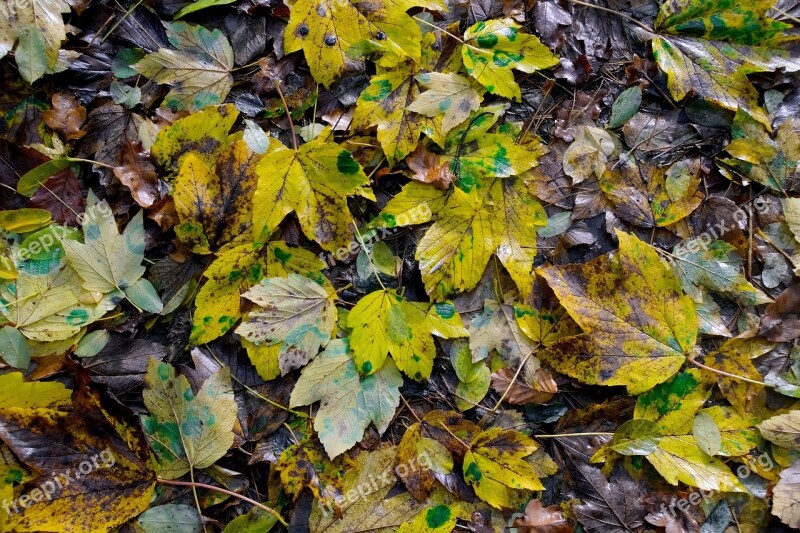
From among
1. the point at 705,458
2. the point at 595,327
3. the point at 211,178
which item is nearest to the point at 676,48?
the point at 595,327

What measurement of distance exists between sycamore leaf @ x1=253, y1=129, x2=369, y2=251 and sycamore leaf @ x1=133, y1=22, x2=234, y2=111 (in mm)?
439

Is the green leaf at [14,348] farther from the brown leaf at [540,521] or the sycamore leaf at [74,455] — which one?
the brown leaf at [540,521]

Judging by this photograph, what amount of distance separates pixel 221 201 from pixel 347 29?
2.72 ft

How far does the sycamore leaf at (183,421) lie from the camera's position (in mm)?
1803

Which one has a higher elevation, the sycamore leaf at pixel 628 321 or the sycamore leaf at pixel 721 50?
the sycamore leaf at pixel 721 50

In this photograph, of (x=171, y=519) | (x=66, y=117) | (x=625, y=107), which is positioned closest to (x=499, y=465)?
(x=171, y=519)

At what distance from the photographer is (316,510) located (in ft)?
5.97

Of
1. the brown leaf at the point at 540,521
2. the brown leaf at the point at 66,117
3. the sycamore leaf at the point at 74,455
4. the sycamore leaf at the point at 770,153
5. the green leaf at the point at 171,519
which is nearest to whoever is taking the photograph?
the sycamore leaf at the point at 74,455

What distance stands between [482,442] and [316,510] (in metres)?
A: 0.65

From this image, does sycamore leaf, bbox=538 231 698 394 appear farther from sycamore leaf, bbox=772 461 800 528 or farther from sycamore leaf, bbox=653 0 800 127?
sycamore leaf, bbox=653 0 800 127

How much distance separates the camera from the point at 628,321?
1.93 metres

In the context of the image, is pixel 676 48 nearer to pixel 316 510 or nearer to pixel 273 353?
pixel 273 353

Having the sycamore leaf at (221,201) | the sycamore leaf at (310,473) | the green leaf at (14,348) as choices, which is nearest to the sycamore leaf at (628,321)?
the sycamore leaf at (310,473)

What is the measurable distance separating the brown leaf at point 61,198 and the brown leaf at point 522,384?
174 cm
